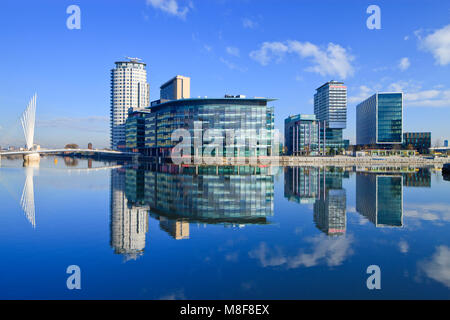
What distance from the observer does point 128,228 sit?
67.3 feet

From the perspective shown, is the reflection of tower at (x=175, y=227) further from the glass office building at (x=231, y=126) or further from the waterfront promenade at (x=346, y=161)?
the waterfront promenade at (x=346, y=161)

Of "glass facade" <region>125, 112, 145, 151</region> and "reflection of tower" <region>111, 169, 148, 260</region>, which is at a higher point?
"glass facade" <region>125, 112, 145, 151</region>

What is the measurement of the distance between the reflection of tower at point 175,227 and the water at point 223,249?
0.25 feet

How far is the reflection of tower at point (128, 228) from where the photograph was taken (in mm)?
16641

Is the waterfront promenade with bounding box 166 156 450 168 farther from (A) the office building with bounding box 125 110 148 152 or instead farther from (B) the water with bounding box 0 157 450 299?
(B) the water with bounding box 0 157 450 299

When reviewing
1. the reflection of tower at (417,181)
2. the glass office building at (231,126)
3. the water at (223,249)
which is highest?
the glass office building at (231,126)

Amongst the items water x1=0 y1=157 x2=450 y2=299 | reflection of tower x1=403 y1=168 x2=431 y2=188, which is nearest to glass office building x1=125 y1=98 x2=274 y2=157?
reflection of tower x1=403 y1=168 x2=431 y2=188

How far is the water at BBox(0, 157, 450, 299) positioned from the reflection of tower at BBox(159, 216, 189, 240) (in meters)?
0.08

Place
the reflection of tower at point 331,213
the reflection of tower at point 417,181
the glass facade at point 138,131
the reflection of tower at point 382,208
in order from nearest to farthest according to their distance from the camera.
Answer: the reflection of tower at point 331,213 → the reflection of tower at point 382,208 → the reflection of tower at point 417,181 → the glass facade at point 138,131

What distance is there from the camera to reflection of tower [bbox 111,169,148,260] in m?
16.6

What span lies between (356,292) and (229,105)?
117 metres

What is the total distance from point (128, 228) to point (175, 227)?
127 inches

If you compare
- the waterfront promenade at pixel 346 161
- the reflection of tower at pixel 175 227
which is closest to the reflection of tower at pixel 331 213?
the reflection of tower at pixel 175 227
